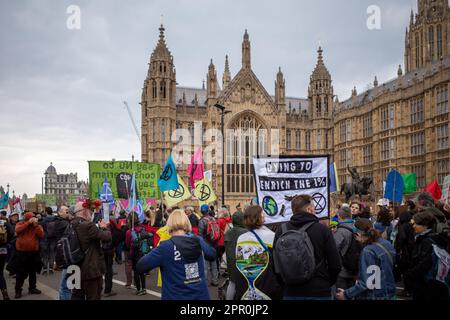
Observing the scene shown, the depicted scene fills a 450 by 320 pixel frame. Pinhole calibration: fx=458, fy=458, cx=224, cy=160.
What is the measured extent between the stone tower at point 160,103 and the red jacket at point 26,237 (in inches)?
1587

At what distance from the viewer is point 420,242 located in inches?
232

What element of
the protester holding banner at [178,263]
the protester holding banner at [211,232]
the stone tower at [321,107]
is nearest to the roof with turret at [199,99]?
the stone tower at [321,107]

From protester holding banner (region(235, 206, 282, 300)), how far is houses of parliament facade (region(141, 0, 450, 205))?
118ft

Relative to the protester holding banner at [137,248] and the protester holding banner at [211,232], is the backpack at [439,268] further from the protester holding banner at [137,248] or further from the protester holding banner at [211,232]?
the protester holding banner at [137,248]

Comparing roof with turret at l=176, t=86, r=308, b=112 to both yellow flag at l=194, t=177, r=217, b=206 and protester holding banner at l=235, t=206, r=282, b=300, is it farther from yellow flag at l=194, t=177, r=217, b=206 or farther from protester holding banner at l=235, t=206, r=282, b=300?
protester holding banner at l=235, t=206, r=282, b=300

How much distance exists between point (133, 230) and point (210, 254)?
633cm

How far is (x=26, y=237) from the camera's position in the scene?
1088 centimetres

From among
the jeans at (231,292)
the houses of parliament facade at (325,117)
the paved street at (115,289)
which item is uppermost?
the houses of parliament facade at (325,117)

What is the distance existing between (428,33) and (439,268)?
6632cm

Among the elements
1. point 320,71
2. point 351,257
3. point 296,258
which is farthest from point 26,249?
point 320,71

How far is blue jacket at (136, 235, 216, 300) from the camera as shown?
503cm

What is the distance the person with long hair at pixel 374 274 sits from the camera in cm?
541
